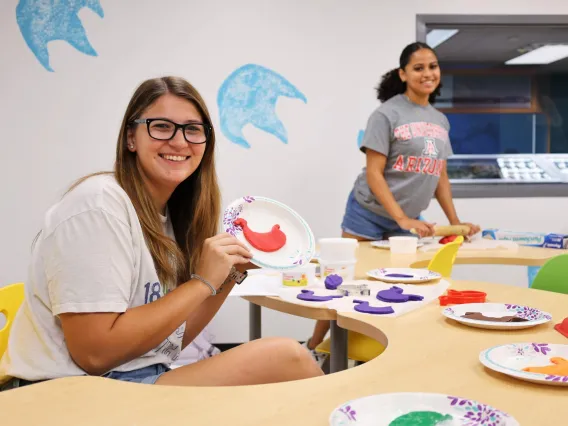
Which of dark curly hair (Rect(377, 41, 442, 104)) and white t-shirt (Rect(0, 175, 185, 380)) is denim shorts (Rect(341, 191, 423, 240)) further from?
white t-shirt (Rect(0, 175, 185, 380))

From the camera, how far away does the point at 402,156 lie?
298 centimetres

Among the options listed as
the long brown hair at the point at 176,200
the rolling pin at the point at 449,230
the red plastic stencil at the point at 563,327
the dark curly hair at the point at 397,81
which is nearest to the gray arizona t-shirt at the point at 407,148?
the dark curly hair at the point at 397,81

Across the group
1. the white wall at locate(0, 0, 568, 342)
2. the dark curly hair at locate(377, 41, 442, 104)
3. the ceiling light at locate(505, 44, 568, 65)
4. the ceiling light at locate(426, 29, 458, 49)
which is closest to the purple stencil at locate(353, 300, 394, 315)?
the dark curly hair at locate(377, 41, 442, 104)

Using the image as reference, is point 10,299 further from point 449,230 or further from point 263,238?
point 449,230

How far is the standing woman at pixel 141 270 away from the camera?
121 centimetres

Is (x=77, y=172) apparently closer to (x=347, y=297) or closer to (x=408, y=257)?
(x=408, y=257)

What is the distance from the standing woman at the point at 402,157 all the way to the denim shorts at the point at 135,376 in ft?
5.62

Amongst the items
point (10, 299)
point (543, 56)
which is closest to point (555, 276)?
point (10, 299)

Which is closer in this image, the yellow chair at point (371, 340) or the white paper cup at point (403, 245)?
the yellow chair at point (371, 340)

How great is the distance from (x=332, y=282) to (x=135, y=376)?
0.70 metres

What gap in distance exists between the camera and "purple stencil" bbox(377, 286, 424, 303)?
1.63 meters

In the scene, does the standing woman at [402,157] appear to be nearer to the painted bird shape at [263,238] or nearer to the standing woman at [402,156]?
the standing woman at [402,156]

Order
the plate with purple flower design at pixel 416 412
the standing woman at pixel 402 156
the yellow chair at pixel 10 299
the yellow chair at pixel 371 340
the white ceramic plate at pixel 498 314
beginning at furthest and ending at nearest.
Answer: the standing woman at pixel 402 156, the yellow chair at pixel 371 340, the yellow chair at pixel 10 299, the white ceramic plate at pixel 498 314, the plate with purple flower design at pixel 416 412

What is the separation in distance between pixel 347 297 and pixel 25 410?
3.28 ft
